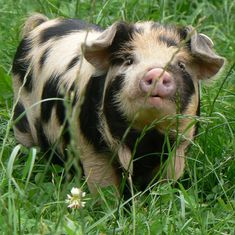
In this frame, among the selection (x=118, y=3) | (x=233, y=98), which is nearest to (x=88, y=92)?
→ (x=233, y=98)

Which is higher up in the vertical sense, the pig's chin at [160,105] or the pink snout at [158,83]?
the pink snout at [158,83]

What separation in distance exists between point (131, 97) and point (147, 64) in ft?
0.61

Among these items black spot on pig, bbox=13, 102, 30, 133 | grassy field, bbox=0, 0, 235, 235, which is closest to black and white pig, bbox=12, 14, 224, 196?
grassy field, bbox=0, 0, 235, 235

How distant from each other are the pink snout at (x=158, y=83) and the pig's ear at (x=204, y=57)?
1.51 feet

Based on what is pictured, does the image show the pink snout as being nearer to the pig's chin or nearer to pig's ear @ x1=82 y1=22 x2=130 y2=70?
the pig's chin

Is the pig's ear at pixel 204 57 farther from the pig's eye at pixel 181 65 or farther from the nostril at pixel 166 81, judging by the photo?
the nostril at pixel 166 81

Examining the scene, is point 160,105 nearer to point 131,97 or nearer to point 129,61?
point 131,97

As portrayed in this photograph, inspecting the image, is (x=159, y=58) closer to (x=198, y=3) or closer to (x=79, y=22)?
(x=79, y=22)

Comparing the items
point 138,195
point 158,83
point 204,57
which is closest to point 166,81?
Answer: point 158,83

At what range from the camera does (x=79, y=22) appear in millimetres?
6305

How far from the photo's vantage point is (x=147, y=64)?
497 centimetres

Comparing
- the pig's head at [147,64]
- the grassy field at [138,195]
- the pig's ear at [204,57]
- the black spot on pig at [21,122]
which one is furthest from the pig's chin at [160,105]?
the black spot on pig at [21,122]

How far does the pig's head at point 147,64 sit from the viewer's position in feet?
16.2

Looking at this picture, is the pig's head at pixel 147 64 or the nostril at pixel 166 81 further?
the pig's head at pixel 147 64
